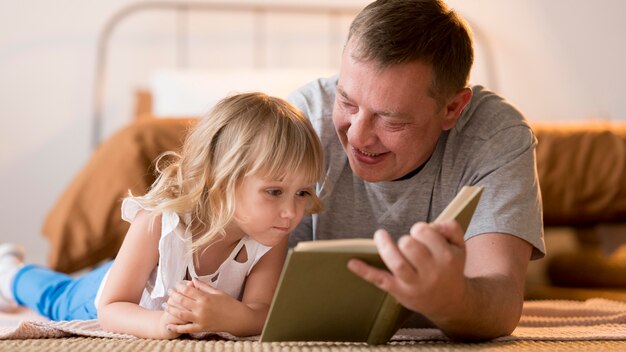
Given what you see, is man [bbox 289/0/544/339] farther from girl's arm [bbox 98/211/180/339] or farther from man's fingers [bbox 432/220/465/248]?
girl's arm [bbox 98/211/180/339]

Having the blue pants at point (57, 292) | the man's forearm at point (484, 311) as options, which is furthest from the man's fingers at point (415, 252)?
the blue pants at point (57, 292)

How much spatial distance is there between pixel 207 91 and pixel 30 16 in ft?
2.58

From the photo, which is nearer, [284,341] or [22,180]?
[284,341]

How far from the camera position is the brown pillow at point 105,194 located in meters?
2.04

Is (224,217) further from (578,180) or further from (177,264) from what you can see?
(578,180)

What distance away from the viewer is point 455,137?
56.8 inches

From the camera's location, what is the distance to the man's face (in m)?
1.29

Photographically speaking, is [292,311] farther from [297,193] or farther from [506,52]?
[506,52]

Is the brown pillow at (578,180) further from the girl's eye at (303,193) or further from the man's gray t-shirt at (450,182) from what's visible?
the girl's eye at (303,193)

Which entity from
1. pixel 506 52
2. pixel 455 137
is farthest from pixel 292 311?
pixel 506 52

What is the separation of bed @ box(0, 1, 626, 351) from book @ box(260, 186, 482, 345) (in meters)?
0.02

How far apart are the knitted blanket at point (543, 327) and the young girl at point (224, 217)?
0.18 feet

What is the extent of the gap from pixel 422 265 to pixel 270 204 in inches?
14.4

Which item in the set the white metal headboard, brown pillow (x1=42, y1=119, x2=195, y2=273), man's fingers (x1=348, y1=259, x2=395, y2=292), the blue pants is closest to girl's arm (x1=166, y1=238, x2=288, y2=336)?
man's fingers (x1=348, y1=259, x2=395, y2=292)
